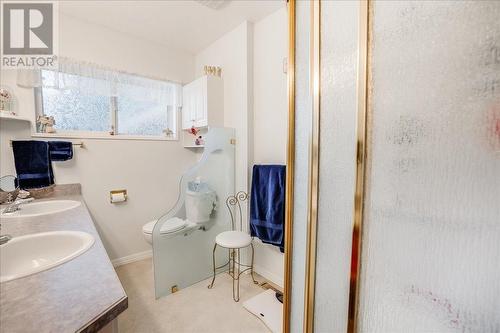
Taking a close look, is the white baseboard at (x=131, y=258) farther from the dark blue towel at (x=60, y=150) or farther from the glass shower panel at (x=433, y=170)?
the glass shower panel at (x=433, y=170)

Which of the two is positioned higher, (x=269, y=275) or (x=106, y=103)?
(x=106, y=103)

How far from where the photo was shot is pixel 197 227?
2.15m

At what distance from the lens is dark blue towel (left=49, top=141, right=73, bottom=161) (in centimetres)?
194

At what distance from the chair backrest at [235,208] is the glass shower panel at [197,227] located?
0.05m

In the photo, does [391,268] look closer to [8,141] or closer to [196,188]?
[196,188]

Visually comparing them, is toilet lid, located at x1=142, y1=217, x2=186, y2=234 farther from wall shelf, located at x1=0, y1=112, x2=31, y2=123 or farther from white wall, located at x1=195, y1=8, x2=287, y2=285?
wall shelf, located at x1=0, y1=112, x2=31, y2=123

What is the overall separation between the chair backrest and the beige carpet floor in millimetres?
547

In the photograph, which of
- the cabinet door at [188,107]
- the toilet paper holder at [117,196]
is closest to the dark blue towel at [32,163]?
the toilet paper holder at [117,196]

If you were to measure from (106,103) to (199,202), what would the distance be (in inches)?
60.4

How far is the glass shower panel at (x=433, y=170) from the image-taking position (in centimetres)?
49

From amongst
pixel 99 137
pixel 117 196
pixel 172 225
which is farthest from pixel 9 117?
pixel 172 225

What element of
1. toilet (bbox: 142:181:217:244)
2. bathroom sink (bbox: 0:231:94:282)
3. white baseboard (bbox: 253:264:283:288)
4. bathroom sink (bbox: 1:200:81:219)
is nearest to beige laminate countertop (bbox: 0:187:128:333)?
bathroom sink (bbox: 0:231:94:282)

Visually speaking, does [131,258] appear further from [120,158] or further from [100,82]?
[100,82]

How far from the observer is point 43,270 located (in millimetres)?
685
